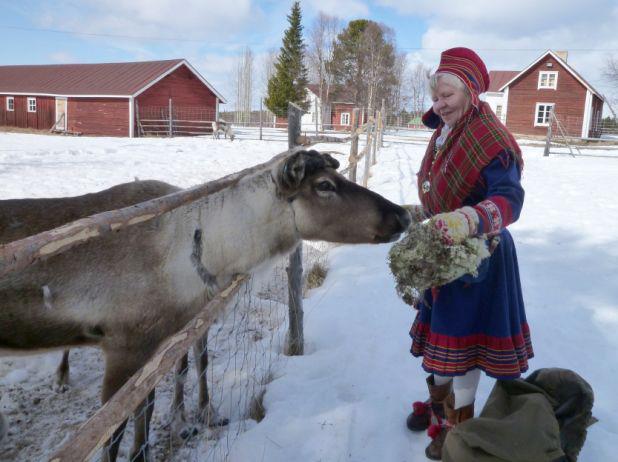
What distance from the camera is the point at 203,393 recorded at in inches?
130

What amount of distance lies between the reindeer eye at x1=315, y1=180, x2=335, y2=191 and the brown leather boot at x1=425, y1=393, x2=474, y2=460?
1344 mm

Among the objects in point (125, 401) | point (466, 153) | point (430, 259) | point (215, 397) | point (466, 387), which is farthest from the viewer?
point (215, 397)

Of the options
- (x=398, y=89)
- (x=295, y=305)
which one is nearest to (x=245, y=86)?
(x=398, y=89)

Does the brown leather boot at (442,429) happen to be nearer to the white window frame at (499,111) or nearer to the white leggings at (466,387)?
the white leggings at (466,387)

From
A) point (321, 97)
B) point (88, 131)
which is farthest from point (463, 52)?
point (321, 97)

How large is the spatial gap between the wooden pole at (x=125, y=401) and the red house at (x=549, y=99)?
119 feet

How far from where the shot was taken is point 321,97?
46.2 metres

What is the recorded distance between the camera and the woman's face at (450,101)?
2146mm

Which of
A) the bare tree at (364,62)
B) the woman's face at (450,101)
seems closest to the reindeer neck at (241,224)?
the woman's face at (450,101)

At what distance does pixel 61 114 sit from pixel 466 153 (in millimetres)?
31803

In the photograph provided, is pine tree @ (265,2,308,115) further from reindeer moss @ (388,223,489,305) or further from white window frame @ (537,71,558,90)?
reindeer moss @ (388,223,489,305)

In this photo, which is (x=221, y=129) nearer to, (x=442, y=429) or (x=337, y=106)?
(x=337, y=106)

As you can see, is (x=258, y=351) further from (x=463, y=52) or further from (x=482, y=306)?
(x=463, y=52)

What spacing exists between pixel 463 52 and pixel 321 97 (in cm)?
4579
